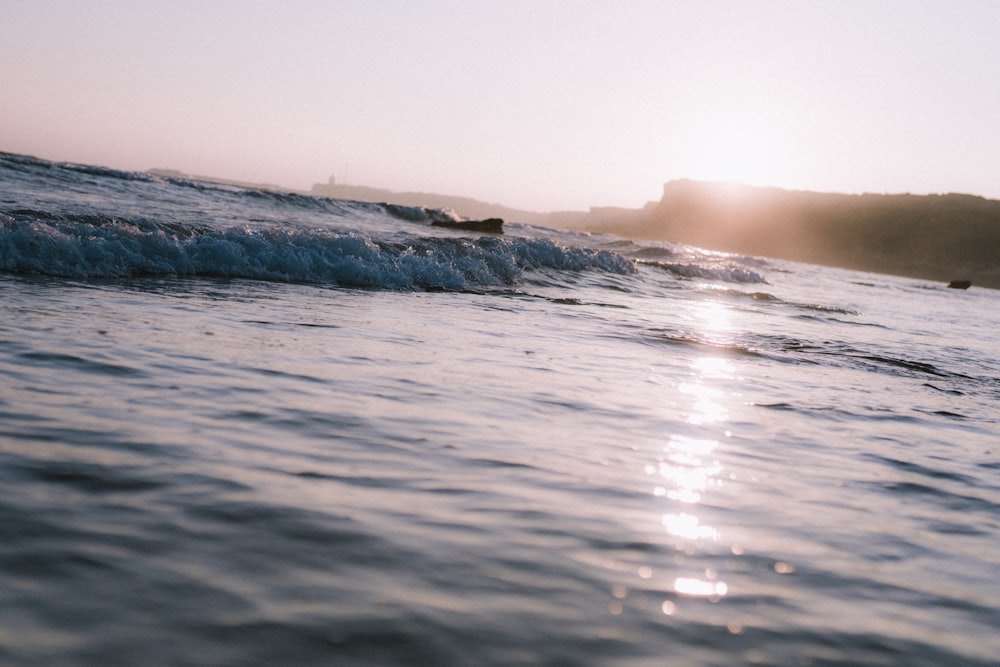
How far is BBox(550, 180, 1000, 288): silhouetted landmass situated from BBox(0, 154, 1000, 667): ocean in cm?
9946

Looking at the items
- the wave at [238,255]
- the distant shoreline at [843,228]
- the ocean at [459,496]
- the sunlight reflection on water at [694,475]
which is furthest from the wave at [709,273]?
the distant shoreline at [843,228]

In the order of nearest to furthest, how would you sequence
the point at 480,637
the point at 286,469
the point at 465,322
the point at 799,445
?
the point at 480,637 < the point at 286,469 < the point at 799,445 < the point at 465,322

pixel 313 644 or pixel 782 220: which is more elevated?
pixel 782 220

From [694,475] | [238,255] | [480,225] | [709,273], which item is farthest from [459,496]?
[480,225]

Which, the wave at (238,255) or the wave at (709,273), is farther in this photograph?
the wave at (709,273)

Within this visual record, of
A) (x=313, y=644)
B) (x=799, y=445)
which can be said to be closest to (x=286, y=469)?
(x=313, y=644)

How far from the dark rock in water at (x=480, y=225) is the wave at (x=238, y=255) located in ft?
38.4

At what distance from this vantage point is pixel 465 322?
8.82 m

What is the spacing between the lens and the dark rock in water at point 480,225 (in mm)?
28516

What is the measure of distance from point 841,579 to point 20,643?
2.42m

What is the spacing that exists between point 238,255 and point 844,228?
415 feet

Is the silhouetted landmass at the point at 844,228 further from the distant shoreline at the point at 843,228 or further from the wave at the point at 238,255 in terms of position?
the wave at the point at 238,255

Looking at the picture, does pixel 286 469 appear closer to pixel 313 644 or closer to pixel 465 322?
pixel 313 644

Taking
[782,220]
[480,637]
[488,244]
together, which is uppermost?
[782,220]
